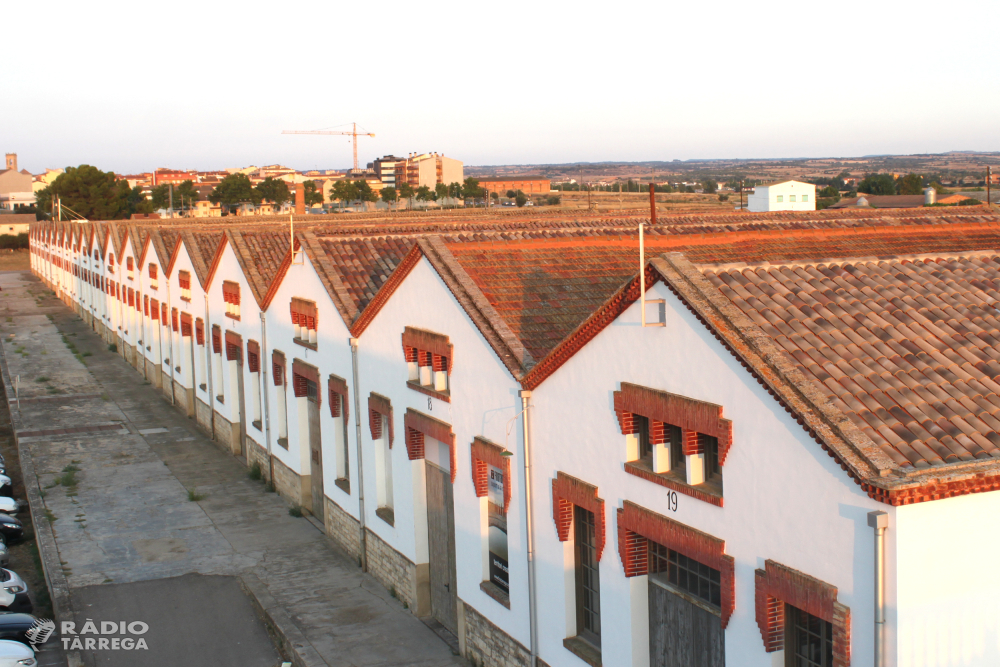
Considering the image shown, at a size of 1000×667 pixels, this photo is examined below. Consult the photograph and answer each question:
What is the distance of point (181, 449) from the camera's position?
2822cm

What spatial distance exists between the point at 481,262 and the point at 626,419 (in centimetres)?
511

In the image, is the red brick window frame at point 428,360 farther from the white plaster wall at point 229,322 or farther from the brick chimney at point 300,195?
the brick chimney at point 300,195

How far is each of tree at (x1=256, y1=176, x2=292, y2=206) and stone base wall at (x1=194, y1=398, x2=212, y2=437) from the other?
97892 mm

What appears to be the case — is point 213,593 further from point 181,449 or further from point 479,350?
point 181,449

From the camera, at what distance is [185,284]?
3200cm

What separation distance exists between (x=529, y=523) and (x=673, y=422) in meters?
3.47

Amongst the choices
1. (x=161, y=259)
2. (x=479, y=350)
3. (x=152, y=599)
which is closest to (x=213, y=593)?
(x=152, y=599)

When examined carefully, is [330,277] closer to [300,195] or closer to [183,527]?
[183,527]

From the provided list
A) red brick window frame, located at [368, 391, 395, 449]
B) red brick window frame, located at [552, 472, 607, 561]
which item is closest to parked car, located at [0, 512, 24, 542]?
red brick window frame, located at [368, 391, 395, 449]

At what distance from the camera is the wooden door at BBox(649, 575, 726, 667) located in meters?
9.33

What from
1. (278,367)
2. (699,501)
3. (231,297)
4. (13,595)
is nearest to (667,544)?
(699,501)

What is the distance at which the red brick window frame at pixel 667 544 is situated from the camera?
Answer: 873 centimetres

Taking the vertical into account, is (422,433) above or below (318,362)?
below

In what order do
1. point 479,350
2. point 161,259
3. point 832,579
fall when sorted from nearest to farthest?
point 832,579
point 479,350
point 161,259
